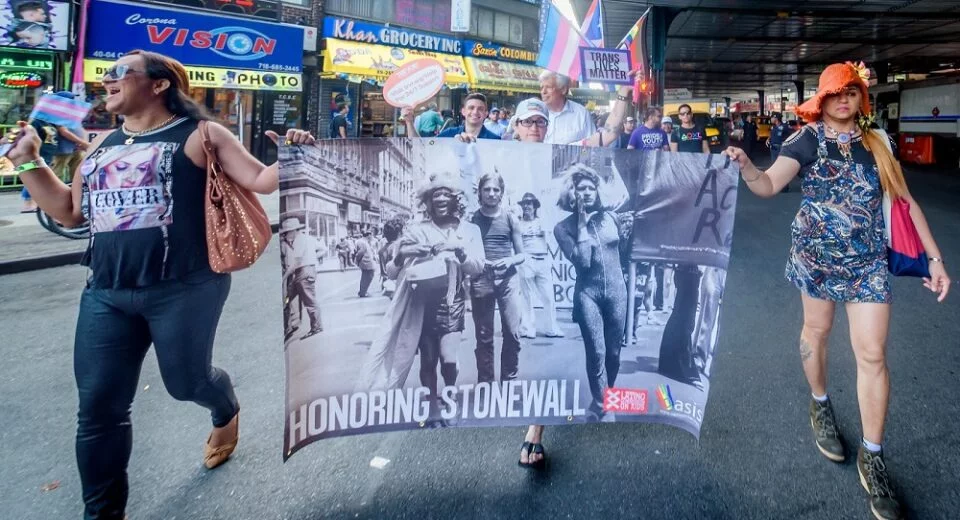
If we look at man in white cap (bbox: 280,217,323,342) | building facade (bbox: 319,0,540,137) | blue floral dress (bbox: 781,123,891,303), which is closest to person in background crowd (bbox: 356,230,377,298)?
man in white cap (bbox: 280,217,323,342)

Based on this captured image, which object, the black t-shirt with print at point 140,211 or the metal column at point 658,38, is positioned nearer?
the black t-shirt with print at point 140,211

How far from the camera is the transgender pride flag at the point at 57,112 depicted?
8.49 ft

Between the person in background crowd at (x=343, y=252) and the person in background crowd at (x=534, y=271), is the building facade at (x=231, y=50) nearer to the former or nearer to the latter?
the person in background crowd at (x=343, y=252)

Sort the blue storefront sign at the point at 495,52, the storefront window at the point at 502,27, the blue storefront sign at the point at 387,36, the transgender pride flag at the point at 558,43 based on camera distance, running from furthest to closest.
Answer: the storefront window at the point at 502,27 < the blue storefront sign at the point at 495,52 < the blue storefront sign at the point at 387,36 < the transgender pride flag at the point at 558,43

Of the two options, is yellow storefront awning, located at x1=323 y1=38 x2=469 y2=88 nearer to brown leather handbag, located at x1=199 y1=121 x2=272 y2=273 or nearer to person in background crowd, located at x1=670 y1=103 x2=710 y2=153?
person in background crowd, located at x1=670 y1=103 x2=710 y2=153

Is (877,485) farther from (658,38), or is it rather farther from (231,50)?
(231,50)

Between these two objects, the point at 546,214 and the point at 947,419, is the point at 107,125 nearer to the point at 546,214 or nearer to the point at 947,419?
the point at 546,214

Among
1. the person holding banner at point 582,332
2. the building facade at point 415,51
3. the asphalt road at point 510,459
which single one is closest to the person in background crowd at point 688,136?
the asphalt road at point 510,459

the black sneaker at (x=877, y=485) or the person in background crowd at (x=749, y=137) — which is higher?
the person in background crowd at (x=749, y=137)

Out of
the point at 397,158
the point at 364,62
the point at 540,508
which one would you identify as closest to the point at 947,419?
the point at 540,508

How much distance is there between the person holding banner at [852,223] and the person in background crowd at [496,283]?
41.2 inches

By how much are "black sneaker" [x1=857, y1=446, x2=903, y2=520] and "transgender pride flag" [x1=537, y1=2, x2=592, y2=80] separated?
15.2ft

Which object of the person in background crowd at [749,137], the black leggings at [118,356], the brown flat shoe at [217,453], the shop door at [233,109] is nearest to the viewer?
the black leggings at [118,356]

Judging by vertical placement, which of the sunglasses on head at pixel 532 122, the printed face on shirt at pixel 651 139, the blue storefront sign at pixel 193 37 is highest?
the blue storefront sign at pixel 193 37
